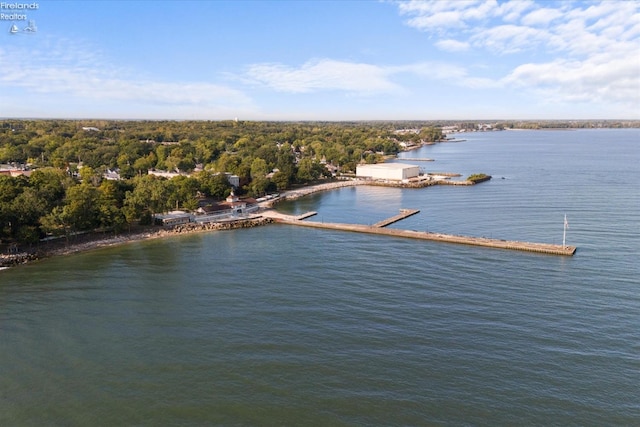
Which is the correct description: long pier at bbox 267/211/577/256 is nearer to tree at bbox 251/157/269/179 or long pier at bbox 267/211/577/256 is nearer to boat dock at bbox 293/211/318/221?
boat dock at bbox 293/211/318/221

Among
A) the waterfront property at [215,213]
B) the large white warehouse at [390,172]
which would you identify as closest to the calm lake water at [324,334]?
the waterfront property at [215,213]

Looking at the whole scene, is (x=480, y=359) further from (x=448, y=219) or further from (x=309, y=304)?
(x=448, y=219)

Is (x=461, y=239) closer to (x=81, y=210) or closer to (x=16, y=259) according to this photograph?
(x=81, y=210)

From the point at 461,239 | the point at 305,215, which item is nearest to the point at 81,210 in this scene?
the point at 305,215

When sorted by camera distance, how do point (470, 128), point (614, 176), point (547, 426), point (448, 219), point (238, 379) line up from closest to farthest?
1. point (547, 426)
2. point (238, 379)
3. point (448, 219)
4. point (614, 176)
5. point (470, 128)

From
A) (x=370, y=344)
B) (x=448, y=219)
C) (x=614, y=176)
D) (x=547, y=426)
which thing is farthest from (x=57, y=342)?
(x=614, y=176)

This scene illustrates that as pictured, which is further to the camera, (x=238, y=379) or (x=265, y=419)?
(x=238, y=379)
